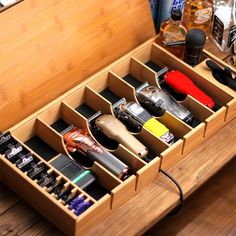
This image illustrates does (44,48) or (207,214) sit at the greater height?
(44,48)

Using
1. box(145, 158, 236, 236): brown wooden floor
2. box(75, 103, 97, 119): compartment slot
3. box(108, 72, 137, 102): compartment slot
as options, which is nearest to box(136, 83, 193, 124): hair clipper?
box(108, 72, 137, 102): compartment slot

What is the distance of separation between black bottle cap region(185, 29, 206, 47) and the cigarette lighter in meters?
0.37

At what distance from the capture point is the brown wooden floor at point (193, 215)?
1.80 metres

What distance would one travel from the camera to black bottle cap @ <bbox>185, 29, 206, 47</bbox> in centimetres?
204

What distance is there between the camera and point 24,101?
76.3 inches

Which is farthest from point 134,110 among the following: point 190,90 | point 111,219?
point 111,219

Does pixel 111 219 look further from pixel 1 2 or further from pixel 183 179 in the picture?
pixel 1 2

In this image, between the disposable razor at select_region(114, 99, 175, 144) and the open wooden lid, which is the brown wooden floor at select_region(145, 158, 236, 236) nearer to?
the disposable razor at select_region(114, 99, 175, 144)

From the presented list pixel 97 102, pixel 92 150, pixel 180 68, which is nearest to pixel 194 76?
pixel 180 68

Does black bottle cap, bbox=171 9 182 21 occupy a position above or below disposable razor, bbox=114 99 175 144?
above

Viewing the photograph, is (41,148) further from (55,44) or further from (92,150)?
(55,44)

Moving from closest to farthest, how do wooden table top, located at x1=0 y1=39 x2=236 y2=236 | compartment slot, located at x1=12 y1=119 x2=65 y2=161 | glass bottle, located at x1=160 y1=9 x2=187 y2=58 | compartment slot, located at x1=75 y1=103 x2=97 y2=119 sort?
1. wooden table top, located at x1=0 y1=39 x2=236 y2=236
2. compartment slot, located at x1=12 y1=119 x2=65 y2=161
3. compartment slot, located at x1=75 y1=103 x2=97 y2=119
4. glass bottle, located at x1=160 y1=9 x2=187 y2=58

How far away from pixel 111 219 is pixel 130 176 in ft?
0.35

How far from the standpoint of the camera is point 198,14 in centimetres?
220
